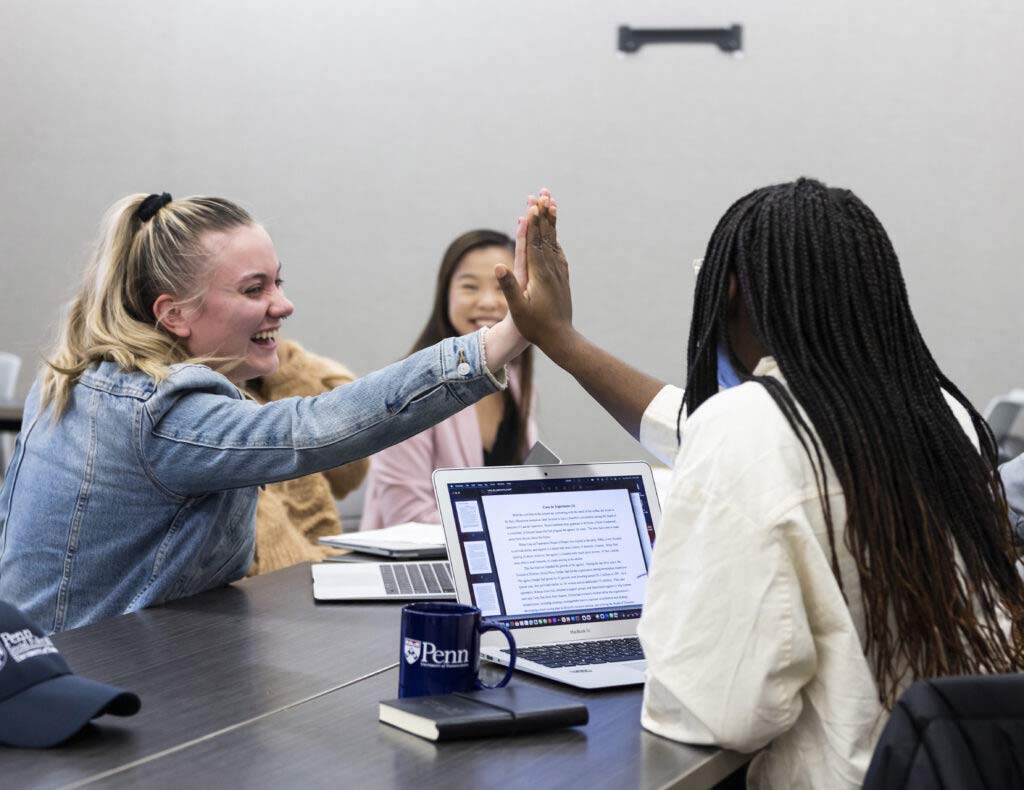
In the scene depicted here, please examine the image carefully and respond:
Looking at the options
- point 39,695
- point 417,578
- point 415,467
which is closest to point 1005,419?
point 415,467

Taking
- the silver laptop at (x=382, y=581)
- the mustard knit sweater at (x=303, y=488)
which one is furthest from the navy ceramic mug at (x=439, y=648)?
the mustard knit sweater at (x=303, y=488)

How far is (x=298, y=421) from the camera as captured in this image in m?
1.60

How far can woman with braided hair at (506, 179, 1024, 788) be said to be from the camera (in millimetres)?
1018

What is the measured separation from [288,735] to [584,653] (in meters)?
0.41

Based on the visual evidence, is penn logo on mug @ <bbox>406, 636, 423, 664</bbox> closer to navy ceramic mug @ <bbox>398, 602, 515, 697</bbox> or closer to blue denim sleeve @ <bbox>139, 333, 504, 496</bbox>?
navy ceramic mug @ <bbox>398, 602, 515, 697</bbox>

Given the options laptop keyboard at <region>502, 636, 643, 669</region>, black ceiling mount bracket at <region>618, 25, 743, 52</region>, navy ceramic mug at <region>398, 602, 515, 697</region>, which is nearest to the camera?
navy ceramic mug at <region>398, 602, 515, 697</region>

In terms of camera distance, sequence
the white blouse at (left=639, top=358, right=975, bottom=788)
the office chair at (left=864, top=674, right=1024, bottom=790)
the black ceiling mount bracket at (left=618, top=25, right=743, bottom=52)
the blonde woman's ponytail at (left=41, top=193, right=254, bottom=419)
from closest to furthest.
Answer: the office chair at (left=864, top=674, right=1024, bottom=790) → the white blouse at (left=639, top=358, right=975, bottom=788) → the blonde woman's ponytail at (left=41, top=193, right=254, bottom=419) → the black ceiling mount bracket at (left=618, top=25, right=743, bottom=52)

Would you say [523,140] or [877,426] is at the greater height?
[523,140]

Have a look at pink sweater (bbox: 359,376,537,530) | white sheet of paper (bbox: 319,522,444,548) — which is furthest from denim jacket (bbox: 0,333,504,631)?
pink sweater (bbox: 359,376,537,530)

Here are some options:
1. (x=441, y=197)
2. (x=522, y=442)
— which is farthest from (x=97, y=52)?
(x=522, y=442)

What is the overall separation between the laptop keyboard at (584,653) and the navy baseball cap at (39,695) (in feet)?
1.49

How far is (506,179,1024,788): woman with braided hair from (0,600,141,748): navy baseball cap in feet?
1.66

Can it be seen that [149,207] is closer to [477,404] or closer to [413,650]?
[413,650]

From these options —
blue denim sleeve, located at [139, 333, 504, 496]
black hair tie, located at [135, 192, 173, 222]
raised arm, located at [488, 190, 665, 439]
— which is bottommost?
blue denim sleeve, located at [139, 333, 504, 496]
